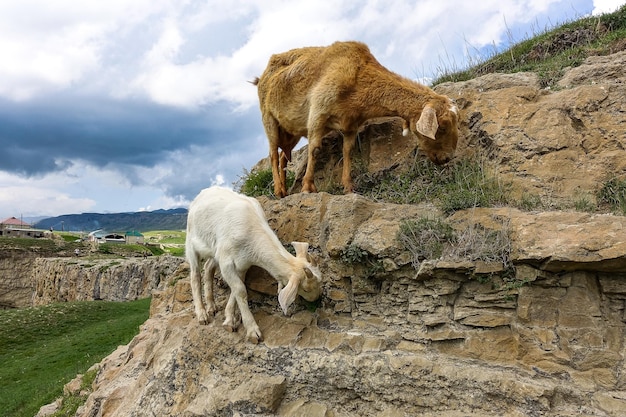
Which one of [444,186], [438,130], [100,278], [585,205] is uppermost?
[438,130]

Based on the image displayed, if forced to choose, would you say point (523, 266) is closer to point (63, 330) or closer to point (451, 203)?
point (451, 203)

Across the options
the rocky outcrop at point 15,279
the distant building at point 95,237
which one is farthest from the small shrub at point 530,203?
the distant building at point 95,237

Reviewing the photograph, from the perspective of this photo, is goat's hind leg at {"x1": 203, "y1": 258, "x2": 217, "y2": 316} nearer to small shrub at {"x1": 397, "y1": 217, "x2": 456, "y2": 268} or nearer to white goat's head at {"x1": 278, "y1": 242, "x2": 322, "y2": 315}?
white goat's head at {"x1": 278, "y1": 242, "x2": 322, "y2": 315}

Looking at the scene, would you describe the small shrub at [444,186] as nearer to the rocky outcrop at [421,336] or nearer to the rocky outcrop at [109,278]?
the rocky outcrop at [421,336]

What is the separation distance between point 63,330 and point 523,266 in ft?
70.9

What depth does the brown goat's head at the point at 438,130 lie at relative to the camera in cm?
667

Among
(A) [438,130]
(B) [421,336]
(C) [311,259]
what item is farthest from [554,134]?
(C) [311,259]

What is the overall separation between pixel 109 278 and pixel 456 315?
29538 mm

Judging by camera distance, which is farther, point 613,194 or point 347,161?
point 347,161

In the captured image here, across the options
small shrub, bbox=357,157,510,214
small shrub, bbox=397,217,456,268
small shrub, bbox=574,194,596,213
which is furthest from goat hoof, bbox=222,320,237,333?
small shrub, bbox=574,194,596,213

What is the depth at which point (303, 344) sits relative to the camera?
5.84m

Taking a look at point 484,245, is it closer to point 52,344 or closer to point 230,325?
point 230,325

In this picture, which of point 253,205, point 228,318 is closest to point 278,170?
point 253,205

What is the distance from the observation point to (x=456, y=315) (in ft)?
17.0
